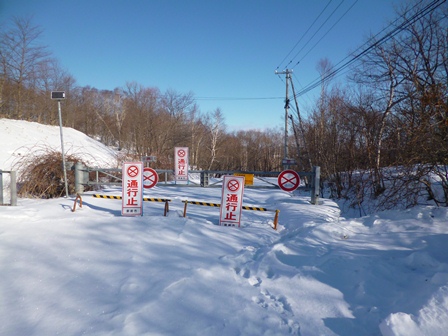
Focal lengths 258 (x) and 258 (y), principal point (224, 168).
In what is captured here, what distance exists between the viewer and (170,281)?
3416 millimetres

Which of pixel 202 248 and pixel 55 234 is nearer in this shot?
pixel 202 248

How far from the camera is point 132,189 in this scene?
655cm

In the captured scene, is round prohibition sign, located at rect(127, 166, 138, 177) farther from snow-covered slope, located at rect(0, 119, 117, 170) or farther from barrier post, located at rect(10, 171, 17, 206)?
snow-covered slope, located at rect(0, 119, 117, 170)

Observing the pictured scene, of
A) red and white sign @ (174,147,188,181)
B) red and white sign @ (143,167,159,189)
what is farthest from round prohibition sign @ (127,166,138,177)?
red and white sign @ (174,147,188,181)

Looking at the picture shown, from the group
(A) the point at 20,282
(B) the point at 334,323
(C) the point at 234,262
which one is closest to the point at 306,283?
(B) the point at 334,323

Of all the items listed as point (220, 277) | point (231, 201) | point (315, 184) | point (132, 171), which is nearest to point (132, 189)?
point (132, 171)

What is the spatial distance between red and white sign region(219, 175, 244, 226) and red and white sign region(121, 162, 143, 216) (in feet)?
7.01

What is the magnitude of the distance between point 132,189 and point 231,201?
2.54 m

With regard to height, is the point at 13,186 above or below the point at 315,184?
below

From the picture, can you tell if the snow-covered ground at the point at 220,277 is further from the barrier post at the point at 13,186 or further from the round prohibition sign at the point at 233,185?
the barrier post at the point at 13,186

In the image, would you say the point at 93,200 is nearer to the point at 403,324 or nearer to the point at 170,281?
the point at 170,281

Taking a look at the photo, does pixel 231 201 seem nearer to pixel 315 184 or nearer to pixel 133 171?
pixel 133 171

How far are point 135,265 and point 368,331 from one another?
3.10 meters

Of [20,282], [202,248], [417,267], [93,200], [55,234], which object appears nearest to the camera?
[20,282]
